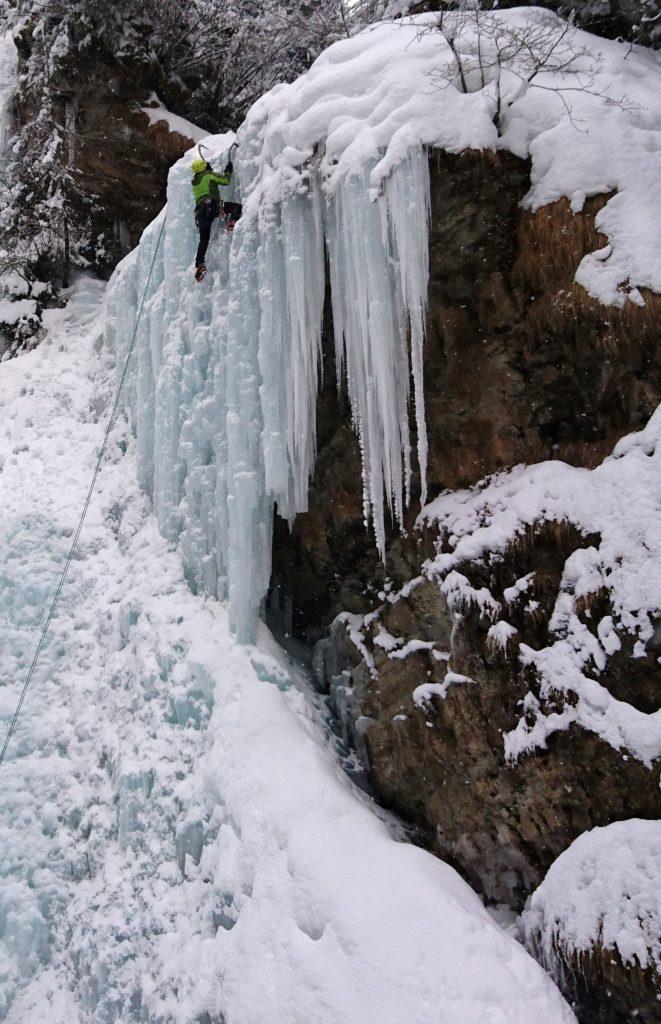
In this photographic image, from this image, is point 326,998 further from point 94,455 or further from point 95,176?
point 95,176

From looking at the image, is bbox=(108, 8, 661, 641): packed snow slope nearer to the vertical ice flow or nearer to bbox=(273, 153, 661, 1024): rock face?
the vertical ice flow

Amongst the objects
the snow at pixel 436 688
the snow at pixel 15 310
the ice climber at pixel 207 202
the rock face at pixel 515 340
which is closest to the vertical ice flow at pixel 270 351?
the ice climber at pixel 207 202

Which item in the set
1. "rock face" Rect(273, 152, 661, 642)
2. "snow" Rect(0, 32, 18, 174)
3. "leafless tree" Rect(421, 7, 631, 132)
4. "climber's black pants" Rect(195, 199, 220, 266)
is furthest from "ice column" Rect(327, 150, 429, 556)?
"snow" Rect(0, 32, 18, 174)

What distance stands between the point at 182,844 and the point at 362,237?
433 cm

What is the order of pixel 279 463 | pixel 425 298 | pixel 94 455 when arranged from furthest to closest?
pixel 94 455 → pixel 279 463 → pixel 425 298

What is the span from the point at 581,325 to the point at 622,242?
0.50 meters

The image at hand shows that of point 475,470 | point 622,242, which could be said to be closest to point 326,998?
point 475,470

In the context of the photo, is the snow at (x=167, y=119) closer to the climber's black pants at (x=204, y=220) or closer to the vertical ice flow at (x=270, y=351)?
the vertical ice flow at (x=270, y=351)

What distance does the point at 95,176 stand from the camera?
918cm

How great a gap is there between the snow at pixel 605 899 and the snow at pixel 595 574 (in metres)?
0.43

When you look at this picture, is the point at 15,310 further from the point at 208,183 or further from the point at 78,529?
the point at 208,183

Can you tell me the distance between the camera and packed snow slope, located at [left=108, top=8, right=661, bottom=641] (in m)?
3.98

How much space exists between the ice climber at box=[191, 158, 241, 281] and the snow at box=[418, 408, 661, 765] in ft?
11.4

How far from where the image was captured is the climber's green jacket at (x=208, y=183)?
5.52 metres
